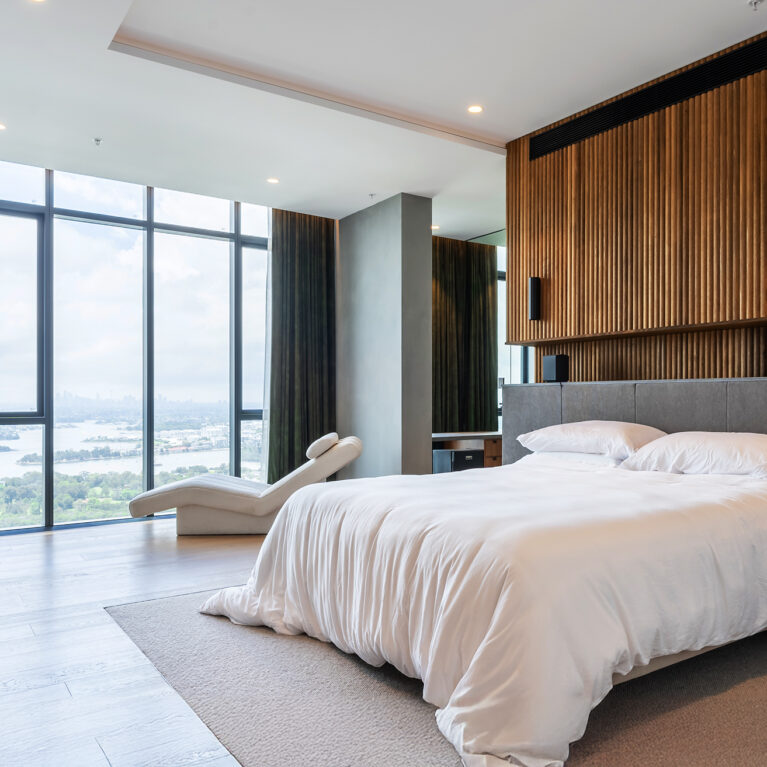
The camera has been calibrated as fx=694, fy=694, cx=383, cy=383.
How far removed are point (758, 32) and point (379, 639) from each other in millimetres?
3251

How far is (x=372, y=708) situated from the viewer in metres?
2.13

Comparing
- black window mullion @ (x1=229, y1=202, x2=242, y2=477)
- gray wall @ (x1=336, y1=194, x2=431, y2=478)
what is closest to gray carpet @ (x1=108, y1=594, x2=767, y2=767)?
gray wall @ (x1=336, y1=194, x2=431, y2=478)

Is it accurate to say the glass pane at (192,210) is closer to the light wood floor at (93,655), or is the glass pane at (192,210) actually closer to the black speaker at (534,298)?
the light wood floor at (93,655)

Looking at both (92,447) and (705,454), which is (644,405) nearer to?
(705,454)

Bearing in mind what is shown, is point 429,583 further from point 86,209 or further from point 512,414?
point 86,209

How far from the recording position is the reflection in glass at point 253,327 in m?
6.12

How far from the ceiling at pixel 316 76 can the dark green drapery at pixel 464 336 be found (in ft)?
6.16

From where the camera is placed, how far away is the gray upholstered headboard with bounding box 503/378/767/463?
3.41 metres

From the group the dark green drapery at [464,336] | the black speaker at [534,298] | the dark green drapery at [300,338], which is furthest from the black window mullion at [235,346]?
the black speaker at [534,298]

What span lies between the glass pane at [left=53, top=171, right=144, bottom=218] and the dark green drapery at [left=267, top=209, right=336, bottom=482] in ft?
3.90

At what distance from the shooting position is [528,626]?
1.77 metres

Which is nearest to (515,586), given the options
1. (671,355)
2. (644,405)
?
(644,405)

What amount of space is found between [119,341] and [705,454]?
4356 mm

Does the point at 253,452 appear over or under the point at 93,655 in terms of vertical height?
over
